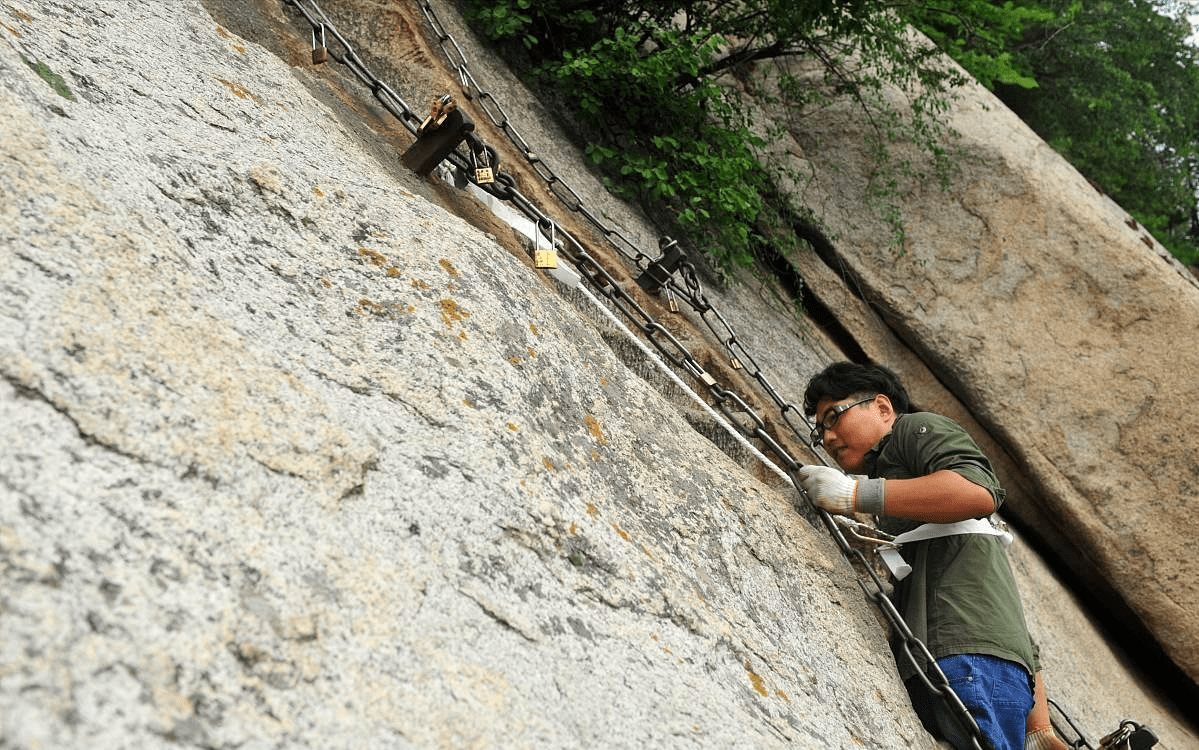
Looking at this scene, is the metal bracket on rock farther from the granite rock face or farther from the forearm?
the forearm

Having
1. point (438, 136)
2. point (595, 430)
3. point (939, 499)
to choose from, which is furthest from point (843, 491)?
point (438, 136)

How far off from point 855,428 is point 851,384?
0.55ft

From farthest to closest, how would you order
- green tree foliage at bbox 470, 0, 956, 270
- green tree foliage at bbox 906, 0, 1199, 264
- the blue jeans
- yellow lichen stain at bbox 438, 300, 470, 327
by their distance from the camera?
green tree foliage at bbox 906, 0, 1199, 264 → green tree foliage at bbox 470, 0, 956, 270 → the blue jeans → yellow lichen stain at bbox 438, 300, 470, 327

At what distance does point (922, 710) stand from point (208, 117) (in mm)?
2535

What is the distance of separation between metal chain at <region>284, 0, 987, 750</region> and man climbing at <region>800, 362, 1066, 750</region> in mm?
66

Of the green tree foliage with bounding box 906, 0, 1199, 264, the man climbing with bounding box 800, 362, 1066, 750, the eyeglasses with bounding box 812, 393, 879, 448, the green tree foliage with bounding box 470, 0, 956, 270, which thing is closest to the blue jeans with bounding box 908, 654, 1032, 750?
the man climbing with bounding box 800, 362, 1066, 750

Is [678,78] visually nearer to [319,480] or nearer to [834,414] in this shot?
[834,414]

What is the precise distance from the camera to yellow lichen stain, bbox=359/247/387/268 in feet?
7.01

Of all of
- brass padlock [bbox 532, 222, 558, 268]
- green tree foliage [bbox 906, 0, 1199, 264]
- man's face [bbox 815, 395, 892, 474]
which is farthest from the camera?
green tree foliage [bbox 906, 0, 1199, 264]

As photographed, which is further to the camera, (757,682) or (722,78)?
(722,78)

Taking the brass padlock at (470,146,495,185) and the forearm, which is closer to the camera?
the forearm

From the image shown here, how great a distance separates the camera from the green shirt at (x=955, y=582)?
8.67 feet

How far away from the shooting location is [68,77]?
2.03 m

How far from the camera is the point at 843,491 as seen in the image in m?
2.79
